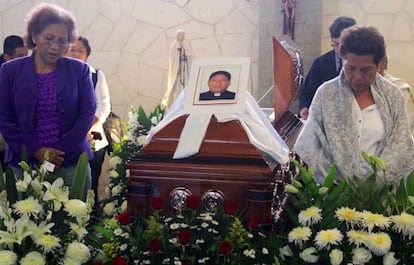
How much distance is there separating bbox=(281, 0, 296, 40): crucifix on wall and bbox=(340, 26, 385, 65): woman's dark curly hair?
3.23m

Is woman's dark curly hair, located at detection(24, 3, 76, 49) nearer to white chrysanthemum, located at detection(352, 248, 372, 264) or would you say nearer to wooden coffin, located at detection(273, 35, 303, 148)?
wooden coffin, located at detection(273, 35, 303, 148)

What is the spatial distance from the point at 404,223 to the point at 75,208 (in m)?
1.05

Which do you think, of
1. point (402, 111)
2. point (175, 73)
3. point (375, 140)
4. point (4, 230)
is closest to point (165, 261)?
point (4, 230)

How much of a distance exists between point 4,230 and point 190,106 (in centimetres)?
79

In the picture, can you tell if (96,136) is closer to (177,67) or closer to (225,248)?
(225,248)

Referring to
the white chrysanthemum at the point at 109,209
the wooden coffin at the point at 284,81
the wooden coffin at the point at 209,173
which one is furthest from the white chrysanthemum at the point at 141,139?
the wooden coffin at the point at 209,173

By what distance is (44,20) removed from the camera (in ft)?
8.30

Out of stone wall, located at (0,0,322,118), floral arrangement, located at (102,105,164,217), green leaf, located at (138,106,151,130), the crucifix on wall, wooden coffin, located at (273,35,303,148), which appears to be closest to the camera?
wooden coffin, located at (273,35,303,148)

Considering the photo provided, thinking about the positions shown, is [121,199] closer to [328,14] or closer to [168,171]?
[168,171]

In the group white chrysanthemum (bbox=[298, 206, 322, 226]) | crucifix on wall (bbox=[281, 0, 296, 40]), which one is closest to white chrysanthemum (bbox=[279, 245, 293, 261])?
white chrysanthemum (bbox=[298, 206, 322, 226])

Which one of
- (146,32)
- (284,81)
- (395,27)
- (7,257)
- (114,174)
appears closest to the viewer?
(7,257)

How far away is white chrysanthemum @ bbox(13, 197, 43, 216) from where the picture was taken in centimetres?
176

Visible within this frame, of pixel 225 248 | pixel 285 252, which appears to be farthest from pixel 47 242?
pixel 285 252

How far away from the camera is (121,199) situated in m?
2.96
